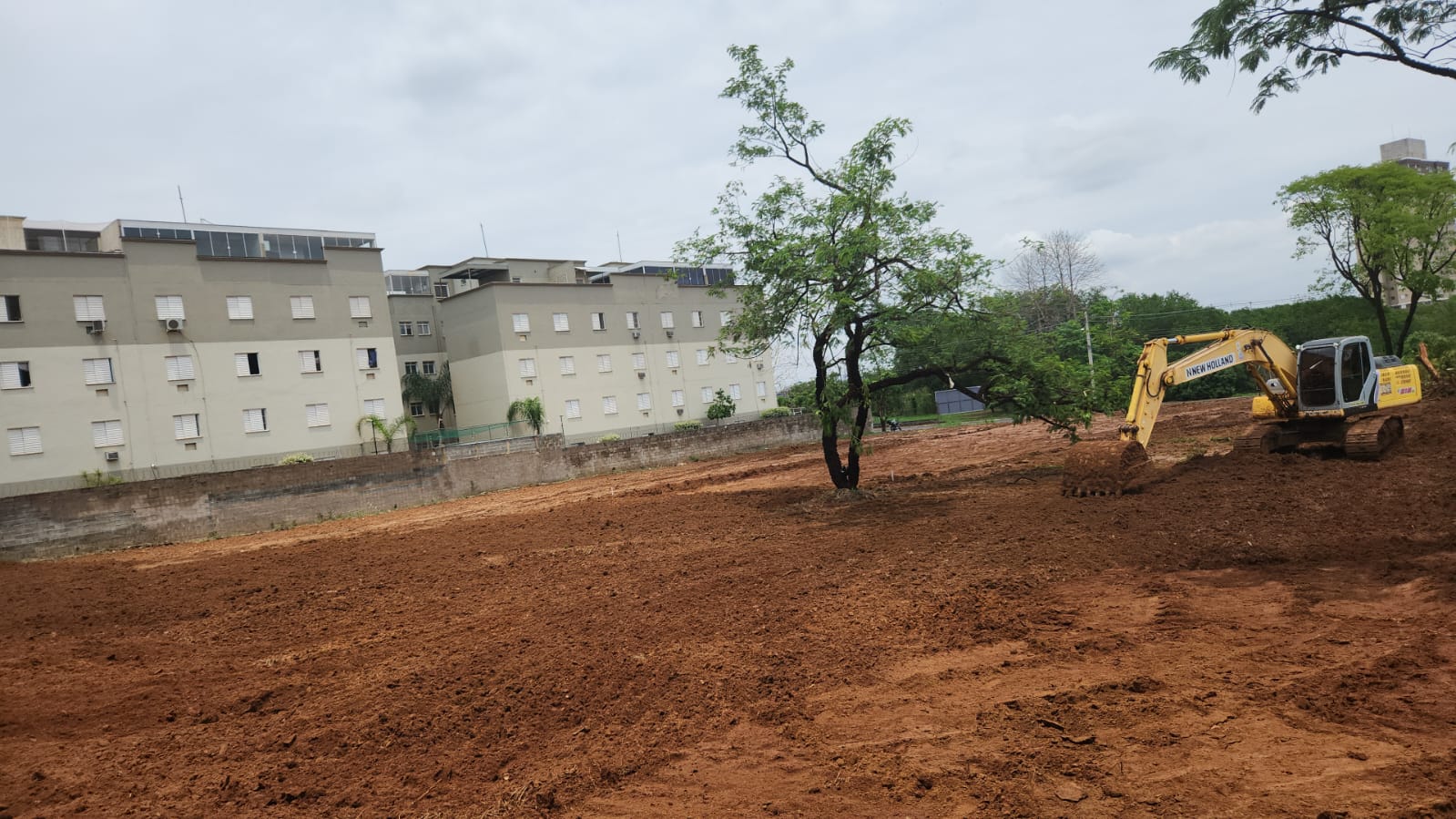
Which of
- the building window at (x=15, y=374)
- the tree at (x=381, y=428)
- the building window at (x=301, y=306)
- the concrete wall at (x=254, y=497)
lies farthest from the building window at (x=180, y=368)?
the concrete wall at (x=254, y=497)

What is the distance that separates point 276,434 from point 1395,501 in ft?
117

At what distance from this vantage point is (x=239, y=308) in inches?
1334

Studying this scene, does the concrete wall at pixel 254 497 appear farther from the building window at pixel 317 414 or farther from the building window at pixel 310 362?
the building window at pixel 310 362

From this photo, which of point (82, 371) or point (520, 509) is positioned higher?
point (82, 371)

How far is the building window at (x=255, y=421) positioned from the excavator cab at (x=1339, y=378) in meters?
34.7

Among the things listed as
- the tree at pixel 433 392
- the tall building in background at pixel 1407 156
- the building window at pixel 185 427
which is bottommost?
the building window at pixel 185 427

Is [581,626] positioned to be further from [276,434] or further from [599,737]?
[276,434]

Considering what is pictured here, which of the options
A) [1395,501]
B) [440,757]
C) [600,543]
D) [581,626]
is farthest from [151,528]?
[1395,501]

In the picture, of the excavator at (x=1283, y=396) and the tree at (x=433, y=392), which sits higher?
the tree at (x=433, y=392)

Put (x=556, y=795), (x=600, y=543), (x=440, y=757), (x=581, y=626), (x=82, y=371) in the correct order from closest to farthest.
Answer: (x=556, y=795) → (x=440, y=757) → (x=581, y=626) → (x=600, y=543) → (x=82, y=371)

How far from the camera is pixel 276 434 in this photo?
34.3m

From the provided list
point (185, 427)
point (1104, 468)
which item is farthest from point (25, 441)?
point (1104, 468)

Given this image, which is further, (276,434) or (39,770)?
(276,434)

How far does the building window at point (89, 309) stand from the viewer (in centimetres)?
3033
